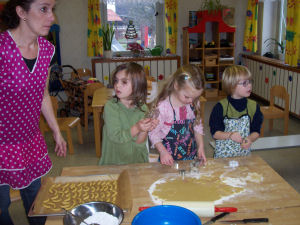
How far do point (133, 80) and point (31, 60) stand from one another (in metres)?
0.49

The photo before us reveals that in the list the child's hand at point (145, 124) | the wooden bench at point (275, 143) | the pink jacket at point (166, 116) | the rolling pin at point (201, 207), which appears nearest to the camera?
the rolling pin at point (201, 207)

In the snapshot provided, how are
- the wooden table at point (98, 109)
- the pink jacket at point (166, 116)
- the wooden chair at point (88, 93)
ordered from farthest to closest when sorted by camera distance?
the wooden chair at point (88, 93) → the wooden table at point (98, 109) → the pink jacket at point (166, 116)

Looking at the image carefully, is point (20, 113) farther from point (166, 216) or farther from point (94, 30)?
point (94, 30)

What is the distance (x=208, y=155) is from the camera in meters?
3.33

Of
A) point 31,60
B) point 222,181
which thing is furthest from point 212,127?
point 31,60

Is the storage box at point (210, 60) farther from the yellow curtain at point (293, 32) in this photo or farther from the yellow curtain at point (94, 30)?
the yellow curtain at point (94, 30)

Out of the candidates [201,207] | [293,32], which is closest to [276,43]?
[293,32]

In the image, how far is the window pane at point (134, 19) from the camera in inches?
220

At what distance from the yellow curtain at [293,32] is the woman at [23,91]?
3.64 metres

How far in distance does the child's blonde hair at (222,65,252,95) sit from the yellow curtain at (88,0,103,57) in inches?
152

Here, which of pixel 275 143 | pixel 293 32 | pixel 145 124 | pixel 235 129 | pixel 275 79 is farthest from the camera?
pixel 275 79

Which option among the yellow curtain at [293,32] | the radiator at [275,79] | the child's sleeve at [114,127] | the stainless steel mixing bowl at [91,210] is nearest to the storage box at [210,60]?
the radiator at [275,79]

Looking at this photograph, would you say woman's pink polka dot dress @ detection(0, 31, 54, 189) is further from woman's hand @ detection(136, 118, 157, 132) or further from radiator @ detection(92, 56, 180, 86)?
radiator @ detection(92, 56, 180, 86)

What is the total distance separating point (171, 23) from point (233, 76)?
396 centimetres
